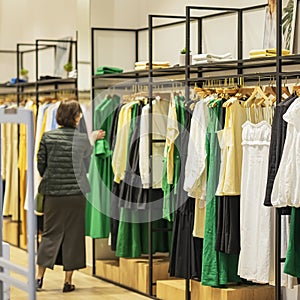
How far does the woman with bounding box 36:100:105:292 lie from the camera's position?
6469mm

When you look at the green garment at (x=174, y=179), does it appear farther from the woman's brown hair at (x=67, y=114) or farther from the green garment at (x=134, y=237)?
the woman's brown hair at (x=67, y=114)

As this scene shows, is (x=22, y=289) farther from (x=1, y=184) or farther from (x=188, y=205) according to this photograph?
(x=188, y=205)

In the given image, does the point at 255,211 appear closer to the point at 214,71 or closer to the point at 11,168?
the point at 214,71

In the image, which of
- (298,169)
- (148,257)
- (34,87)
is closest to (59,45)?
(34,87)

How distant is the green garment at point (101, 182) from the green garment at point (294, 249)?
231 centimetres

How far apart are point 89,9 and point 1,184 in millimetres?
3635

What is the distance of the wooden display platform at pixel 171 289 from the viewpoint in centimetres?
594

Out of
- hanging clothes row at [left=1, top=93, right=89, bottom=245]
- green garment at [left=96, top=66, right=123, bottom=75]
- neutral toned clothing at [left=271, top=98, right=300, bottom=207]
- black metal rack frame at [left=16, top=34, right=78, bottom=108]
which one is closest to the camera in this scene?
hanging clothes row at [left=1, top=93, right=89, bottom=245]

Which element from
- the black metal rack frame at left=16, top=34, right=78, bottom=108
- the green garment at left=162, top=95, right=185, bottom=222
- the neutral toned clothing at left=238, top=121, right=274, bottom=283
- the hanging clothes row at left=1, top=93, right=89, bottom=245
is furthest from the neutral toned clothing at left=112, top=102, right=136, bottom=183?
the neutral toned clothing at left=238, top=121, right=274, bottom=283

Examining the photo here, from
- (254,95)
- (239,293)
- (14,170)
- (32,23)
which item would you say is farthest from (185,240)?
(32,23)

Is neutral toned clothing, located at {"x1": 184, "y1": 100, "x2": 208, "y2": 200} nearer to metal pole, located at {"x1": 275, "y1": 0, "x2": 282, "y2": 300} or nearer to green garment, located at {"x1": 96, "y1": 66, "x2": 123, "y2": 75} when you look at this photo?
metal pole, located at {"x1": 275, "y1": 0, "x2": 282, "y2": 300}

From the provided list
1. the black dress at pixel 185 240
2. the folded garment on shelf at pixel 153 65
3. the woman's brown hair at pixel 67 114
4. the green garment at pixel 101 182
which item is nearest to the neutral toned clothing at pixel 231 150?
the black dress at pixel 185 240

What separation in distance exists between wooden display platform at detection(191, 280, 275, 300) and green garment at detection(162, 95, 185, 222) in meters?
0.60

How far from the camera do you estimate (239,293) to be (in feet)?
18.0
